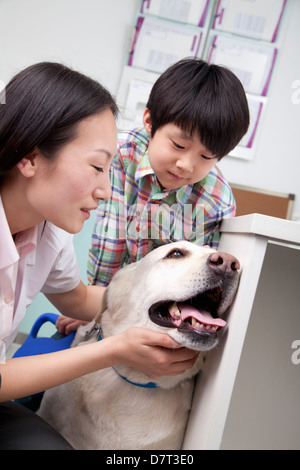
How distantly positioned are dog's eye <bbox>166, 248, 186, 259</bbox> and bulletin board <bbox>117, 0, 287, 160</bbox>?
1551mm

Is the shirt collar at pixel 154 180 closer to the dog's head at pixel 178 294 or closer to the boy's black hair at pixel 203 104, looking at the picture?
the boy's black hair at pixel 203 104

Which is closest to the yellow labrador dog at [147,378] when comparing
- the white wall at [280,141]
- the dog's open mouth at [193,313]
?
the dog's open mouth at [193,313]

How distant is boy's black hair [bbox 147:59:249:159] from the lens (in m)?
1.04

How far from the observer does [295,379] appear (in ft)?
2.60

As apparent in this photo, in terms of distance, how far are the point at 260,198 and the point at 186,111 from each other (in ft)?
4.24

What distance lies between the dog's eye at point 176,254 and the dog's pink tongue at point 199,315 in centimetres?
11

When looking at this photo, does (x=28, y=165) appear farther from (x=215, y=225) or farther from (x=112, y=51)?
(x=112, y=51)

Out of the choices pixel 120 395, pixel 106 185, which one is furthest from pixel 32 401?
pixel 106 185

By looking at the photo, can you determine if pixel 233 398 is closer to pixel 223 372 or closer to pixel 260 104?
pixel 223 372

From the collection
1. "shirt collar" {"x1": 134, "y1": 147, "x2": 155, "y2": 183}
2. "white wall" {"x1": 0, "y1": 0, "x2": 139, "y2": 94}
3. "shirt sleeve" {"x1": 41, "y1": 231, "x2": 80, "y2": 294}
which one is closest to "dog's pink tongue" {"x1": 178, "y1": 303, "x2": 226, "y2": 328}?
"shirt sleeve" {"x1": 41, "y1": 231, "x2": 80, "y2": 294}

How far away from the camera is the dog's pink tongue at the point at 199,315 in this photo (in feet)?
2.28

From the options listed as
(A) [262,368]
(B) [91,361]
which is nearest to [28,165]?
(B) [91,361]

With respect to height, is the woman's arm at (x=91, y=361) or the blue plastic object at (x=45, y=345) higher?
the woman's arm at (x=91, y=361)

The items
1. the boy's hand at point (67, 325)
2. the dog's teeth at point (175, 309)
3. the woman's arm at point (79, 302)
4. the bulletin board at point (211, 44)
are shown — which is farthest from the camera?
the bulletin board at point (211, 44)
